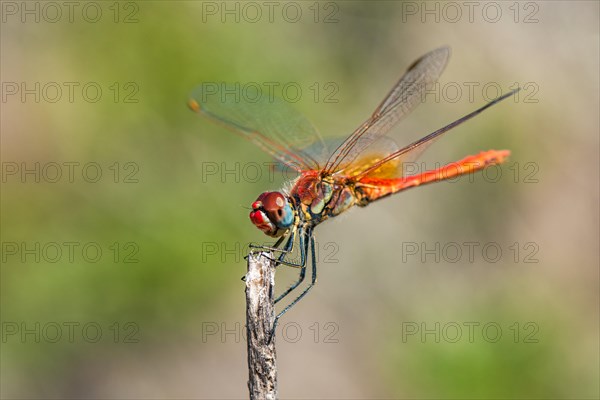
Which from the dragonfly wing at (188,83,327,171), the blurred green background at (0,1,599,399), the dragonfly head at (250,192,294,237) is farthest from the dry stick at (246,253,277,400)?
the blurred green background at (0,1,599,399)

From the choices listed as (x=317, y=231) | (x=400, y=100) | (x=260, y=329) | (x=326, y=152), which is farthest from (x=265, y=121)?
(x=317, y=231)

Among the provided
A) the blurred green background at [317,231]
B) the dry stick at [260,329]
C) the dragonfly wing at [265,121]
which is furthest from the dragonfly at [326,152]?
the blurred green background at [317,231]

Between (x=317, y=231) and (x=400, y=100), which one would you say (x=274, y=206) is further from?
(x=317, y=231)

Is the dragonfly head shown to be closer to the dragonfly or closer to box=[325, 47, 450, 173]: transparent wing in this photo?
the dragonfly

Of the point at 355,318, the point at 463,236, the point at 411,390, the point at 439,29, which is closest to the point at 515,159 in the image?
the point at 463,236

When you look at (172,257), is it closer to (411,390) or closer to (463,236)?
(411,390)

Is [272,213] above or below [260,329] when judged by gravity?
above
